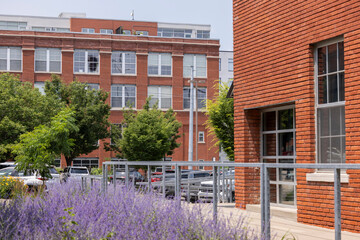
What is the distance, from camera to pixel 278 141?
12.0 metres

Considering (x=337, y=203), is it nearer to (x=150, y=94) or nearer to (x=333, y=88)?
(x=333, y=88)

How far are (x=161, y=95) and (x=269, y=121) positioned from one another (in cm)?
4299

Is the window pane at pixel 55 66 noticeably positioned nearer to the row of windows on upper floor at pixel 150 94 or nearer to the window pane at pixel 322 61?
the row of windows on upper floor at pixel 150 94

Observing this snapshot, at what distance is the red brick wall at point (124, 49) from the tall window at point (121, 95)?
1.69 feet

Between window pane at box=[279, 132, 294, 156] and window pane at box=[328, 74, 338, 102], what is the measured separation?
155 cm

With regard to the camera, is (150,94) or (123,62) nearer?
(123,62)

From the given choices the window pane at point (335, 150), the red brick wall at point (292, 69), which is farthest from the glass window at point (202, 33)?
the window pane at point (335, 150)

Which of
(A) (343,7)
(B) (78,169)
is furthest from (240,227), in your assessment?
(B) (78,169)

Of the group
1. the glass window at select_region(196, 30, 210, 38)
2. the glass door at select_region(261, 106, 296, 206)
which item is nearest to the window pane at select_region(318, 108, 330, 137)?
the glass door at select_region(261, 106, 296, 206)

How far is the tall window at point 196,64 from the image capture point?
55.8m

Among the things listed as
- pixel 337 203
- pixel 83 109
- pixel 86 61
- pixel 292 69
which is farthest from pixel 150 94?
pixel 337 203

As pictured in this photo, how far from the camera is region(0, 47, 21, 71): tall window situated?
171ft

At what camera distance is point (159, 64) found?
181 feet

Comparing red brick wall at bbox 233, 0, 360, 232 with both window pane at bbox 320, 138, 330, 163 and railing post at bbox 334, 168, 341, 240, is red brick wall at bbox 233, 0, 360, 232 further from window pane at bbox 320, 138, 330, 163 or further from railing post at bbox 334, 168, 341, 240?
railing post at bbox 334, 168, 341, 240
